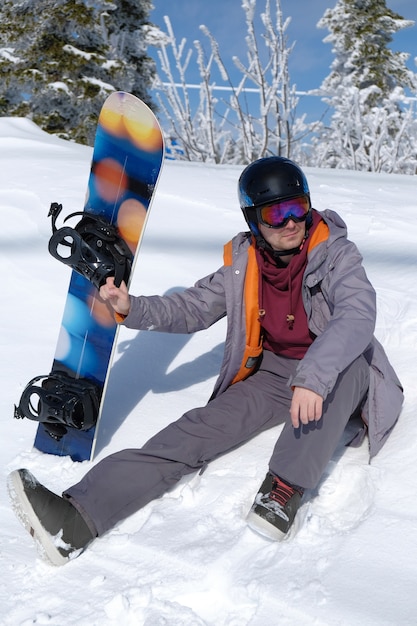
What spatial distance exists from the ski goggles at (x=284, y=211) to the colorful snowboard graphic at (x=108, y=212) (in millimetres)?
561

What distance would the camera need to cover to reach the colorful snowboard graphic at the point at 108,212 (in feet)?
7.46

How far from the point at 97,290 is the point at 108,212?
333 millimetres

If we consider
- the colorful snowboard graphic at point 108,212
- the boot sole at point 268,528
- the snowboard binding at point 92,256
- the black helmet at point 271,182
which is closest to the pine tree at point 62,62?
the colorful snowboard graphic at point 108,212

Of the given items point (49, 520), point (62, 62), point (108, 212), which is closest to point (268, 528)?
point (49, 520)

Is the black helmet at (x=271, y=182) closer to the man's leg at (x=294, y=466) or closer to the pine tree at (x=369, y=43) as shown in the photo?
the man's leg at (x=294, y=466)

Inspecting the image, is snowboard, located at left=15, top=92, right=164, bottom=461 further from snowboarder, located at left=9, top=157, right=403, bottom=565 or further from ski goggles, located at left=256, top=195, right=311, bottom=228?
ski goggles, located at left=256, top=195, right=311, bottom=228

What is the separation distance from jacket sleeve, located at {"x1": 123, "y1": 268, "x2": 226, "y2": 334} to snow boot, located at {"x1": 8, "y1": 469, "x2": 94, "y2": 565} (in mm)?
682

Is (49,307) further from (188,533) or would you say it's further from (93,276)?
(188,533)

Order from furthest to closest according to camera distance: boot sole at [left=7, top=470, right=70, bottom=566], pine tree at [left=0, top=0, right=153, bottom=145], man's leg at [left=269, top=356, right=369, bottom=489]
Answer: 1. pine tree at [left=0, top=0, right=153, bottom=145]
2. man's leg at [left=269, top=356, right=369, bottom=489]
3. boot sole at [left=7, top=470, right=70, bottom=566]

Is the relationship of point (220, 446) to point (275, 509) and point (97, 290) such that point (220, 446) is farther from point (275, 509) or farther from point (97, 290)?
point (97, 290)

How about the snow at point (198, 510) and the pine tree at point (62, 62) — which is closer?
the snow at point (198, 510)

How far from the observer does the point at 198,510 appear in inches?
71.9

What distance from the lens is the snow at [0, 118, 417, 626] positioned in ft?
4.70

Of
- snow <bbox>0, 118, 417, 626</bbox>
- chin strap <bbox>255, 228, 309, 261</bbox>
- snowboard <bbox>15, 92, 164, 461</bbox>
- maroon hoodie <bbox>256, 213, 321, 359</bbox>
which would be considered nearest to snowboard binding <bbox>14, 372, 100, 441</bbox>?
snowboard <bbox>15, 92, 164, 461</bbox>
